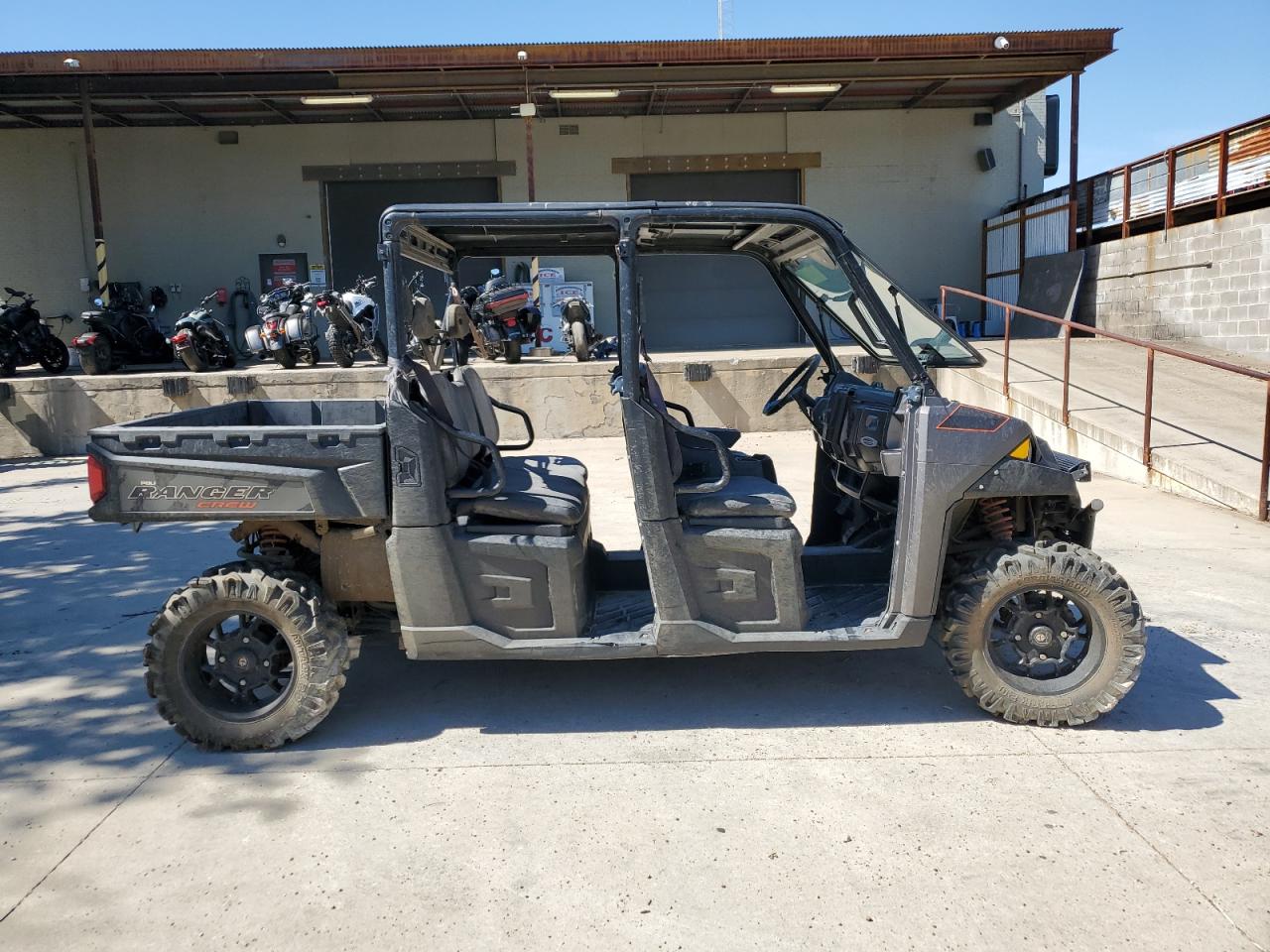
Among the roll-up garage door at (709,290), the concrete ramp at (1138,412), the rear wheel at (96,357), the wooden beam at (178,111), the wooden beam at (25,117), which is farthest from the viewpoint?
the roll-up garage door at (709,290)

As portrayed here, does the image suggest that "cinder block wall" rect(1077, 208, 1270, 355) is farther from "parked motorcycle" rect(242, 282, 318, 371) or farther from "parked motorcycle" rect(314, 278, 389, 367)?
"parked motorcycle" rect(242, 282, 318, 371)

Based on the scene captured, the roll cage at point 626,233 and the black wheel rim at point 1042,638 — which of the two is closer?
the roll cage at point 626,233

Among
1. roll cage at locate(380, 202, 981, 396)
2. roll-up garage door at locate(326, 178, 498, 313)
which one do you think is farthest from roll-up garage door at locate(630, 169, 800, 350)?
roll cage at locate(380, 202, 981, 396)

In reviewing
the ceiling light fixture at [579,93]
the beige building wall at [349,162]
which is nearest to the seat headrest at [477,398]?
the ceiling light fixture at [579,93]

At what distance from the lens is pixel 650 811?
10.3 ft

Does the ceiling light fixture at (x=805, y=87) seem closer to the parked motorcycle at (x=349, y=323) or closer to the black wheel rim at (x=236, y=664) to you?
the parked motorcycle at (x=349, y=323)

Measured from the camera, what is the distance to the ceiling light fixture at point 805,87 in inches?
591

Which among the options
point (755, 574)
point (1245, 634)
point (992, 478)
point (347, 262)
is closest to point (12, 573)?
point (755, 574)

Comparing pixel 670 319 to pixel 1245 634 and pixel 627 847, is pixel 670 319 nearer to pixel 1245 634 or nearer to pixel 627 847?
pixel 1245 634

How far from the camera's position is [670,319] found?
57.4ft

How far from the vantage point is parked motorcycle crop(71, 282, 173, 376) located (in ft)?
41.9

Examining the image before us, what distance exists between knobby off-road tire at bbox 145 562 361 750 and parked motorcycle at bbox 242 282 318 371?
992cm

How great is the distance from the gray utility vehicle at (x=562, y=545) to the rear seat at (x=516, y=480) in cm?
2

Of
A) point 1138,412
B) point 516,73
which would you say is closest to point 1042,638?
point 1138,412
